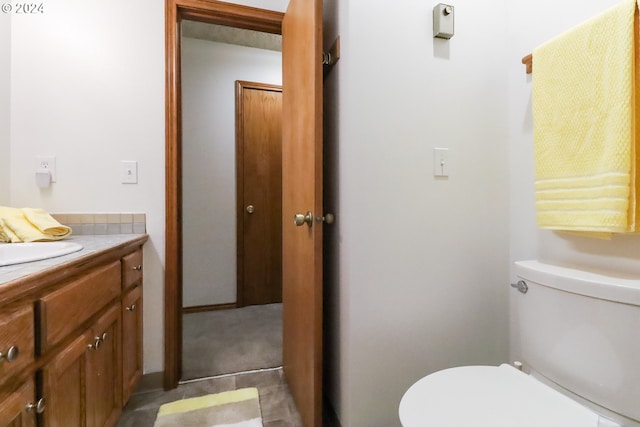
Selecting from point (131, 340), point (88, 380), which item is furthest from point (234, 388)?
point (88, 380)

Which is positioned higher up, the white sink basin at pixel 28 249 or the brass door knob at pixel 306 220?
the brass door knob at pixel 306 220

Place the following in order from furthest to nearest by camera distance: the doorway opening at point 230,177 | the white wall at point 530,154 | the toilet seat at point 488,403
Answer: the doorway opening at point 230,177 < the white wall at point 530,154 < the toilet seat at point 488,403

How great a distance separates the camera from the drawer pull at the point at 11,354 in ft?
1.86

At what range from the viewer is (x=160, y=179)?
1554 mm

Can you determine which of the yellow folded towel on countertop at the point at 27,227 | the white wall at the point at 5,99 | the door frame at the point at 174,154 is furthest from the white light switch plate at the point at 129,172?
the white wall at the point at 5,99

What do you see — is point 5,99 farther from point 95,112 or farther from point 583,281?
point 583,281

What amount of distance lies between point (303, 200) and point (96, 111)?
3.90ft

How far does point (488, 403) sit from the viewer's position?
76 centimetres

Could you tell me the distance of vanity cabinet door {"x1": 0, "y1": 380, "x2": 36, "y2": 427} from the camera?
581 millimetres

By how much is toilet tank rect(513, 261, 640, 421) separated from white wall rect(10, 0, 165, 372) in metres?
1.67

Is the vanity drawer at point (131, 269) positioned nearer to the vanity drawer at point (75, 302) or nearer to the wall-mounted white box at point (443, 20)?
the vanity drawer at point (75, 302)

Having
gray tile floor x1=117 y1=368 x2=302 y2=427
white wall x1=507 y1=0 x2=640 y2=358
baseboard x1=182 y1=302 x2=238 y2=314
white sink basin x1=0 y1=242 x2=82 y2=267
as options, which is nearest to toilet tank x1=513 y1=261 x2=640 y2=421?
white wall x1=507 y1=0 x2=640 y2=358

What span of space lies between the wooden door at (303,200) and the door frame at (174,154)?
41 cm

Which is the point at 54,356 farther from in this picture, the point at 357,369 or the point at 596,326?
the point at 596,326
